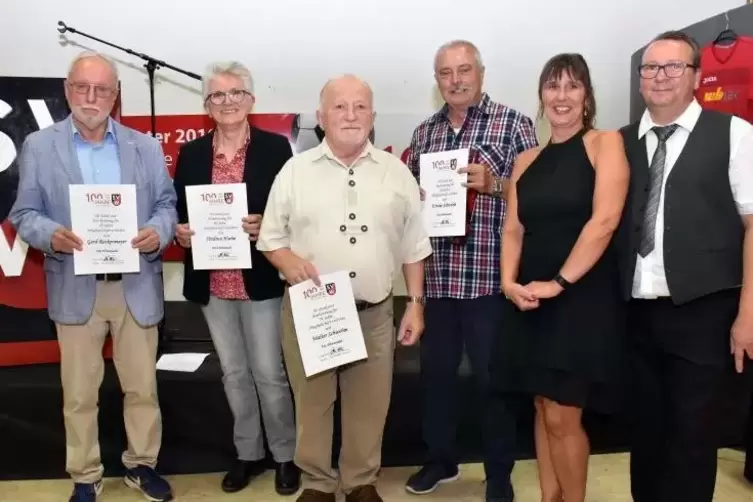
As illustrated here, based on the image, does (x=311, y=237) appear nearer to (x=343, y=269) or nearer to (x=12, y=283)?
(x=343, y=269)

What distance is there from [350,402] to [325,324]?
357 millimetres

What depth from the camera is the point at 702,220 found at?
1693 mm

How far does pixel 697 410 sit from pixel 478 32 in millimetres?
2580

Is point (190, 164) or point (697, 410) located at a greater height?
point (190, 164)

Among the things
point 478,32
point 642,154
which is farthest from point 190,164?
point 478,32

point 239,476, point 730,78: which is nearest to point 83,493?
point 239,476

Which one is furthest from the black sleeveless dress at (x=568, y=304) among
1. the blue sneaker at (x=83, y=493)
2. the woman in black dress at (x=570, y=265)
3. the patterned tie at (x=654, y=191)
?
the blue sneaker at (x=83, y=493)

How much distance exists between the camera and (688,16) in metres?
3.82

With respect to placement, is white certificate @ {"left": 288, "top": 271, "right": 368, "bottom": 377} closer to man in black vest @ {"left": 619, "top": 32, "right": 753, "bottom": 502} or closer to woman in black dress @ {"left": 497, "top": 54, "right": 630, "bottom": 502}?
woman in black dress @ {"left": 497, "top": 54, "right": 630, "bottom": 502}

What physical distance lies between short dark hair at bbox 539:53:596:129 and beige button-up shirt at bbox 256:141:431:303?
22.1 inches

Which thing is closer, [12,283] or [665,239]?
[665,239]

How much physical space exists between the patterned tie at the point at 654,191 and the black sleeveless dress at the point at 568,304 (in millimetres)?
117

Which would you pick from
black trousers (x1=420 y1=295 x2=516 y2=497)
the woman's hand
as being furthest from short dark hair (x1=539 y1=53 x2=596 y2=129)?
black trousers (x1=420 y1=295 x2=516 y2=497)

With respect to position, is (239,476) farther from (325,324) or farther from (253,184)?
(253,184)
